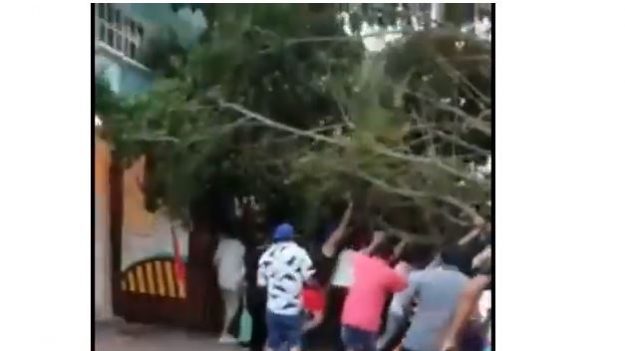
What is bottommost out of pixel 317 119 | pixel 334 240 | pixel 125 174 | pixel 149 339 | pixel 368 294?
pixel 149 339

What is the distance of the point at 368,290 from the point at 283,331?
0.68 ft

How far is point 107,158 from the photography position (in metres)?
1.85

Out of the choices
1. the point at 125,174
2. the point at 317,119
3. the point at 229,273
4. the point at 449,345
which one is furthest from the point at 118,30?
the point at 449,345

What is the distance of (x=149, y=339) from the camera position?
1.85 metres

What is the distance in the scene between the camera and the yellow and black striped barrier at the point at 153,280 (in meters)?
1.85

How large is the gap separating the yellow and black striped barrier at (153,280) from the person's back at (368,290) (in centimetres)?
37

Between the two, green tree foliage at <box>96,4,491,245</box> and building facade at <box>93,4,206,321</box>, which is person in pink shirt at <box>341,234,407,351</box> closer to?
green tree foliage at <box>96,4,491,245</box>

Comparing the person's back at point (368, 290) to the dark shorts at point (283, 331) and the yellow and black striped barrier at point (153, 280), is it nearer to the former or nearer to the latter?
the dark shorts at point (283, 331)

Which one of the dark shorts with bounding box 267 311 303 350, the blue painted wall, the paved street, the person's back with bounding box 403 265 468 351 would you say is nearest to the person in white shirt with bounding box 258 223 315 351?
the dark shorts with bounding box 267 311 303 350

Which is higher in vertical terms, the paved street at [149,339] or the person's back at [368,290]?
the person's back at [368,290]

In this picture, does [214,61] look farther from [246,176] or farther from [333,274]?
[333,274]

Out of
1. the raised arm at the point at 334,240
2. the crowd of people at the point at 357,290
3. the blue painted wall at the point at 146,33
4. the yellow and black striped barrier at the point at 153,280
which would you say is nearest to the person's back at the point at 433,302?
the crowd of people at the point at 357,290

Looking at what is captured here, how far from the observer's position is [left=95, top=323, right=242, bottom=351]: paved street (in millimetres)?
1847

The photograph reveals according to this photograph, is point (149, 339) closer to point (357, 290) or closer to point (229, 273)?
point (229, 273)
